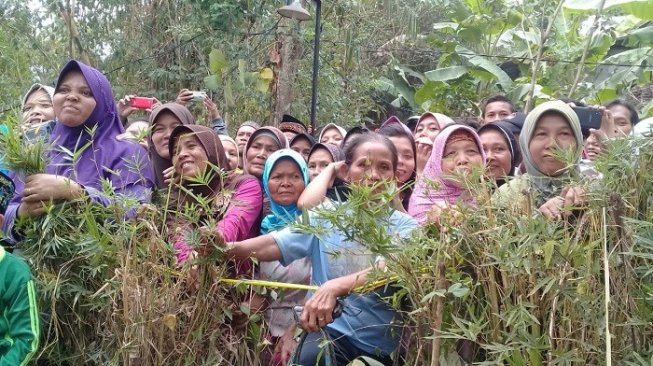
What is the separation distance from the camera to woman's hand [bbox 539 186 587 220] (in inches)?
84.3

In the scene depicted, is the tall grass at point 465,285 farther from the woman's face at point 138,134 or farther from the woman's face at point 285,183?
the woman's face at point 285,183

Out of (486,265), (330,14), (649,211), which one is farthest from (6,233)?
(330,14)

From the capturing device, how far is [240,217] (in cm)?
313

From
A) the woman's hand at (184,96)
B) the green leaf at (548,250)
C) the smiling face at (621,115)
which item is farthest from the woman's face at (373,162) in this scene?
the smiling face at (621,115)

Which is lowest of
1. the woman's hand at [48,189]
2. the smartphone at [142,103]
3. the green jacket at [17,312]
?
the green jacket at [17,312]

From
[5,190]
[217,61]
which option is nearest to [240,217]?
[5,190]

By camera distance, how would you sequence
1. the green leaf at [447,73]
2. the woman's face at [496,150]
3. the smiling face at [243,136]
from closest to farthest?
1. the woman's face at [496,150]
2. the smiling face at [243,136]
3. the green leaf at [447,73]

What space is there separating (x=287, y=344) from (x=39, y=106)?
8.54ft

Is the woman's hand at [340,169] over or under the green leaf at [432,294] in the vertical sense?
over

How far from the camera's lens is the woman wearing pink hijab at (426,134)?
443 centimetres

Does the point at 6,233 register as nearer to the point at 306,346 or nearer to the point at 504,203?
the point at 306,346

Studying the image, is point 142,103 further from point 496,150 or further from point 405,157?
point 496,150

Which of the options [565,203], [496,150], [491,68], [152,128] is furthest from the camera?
[491,68]

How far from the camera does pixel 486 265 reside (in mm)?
2115
